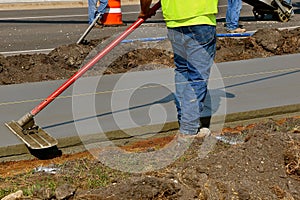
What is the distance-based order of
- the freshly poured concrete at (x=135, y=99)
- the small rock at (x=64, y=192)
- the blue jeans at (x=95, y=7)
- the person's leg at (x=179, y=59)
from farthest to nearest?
the blue jeans at (x=95, y=7) → the freshly poured concrete at (x=135, y=99) → the person's leg at (x=179, y=59) → the small rock at (x=64, y=192)

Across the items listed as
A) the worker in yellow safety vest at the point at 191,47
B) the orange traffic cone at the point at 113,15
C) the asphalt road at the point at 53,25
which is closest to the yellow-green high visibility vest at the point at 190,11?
the worker in yellow safety vest at the point at 191,47

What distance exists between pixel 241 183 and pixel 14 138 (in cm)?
226

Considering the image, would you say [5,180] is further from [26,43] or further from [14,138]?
[26,43]

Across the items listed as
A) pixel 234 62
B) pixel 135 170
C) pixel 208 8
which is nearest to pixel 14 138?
→ pixel 135 170

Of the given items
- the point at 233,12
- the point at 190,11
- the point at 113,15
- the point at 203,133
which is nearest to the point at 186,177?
the point at 203,133

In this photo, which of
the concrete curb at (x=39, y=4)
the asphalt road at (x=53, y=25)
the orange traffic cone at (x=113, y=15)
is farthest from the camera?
the concrete curb at (x=39, y=4)

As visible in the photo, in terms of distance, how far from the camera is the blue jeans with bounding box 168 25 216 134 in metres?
5.04

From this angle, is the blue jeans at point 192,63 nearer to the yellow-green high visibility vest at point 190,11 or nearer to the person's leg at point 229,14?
the yellow-green high visibility vest at point 190,11

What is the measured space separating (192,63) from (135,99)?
4.73ft

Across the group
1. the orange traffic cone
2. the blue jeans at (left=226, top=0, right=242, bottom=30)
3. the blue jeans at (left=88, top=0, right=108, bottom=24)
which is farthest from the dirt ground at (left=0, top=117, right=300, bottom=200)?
the orange traffic cone

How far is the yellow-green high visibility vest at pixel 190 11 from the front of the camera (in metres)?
4.90

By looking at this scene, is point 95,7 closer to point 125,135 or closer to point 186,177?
point 125,135

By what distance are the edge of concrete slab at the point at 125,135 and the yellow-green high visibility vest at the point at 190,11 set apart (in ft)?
3.70

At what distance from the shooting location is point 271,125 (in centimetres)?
Answer: 552
